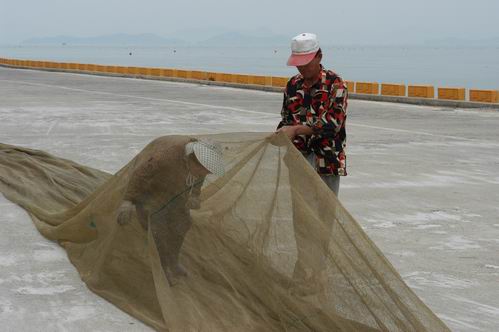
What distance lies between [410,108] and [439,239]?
1548cm

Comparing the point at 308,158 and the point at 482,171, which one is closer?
the point at 308,158

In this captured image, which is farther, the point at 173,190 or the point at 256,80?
the point at 256,80

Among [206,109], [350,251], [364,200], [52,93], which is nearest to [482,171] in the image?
[364,200]

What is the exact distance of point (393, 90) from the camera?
2538 centimetres

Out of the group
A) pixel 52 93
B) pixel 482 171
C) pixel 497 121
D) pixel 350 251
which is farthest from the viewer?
pixel 52 93

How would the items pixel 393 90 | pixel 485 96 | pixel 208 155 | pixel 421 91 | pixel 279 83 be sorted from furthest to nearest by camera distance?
pixel 279 83 → pixel 393 90 → pixel 421 91 → pixel 485 96 → pixel 208 155

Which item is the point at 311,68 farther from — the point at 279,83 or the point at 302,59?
the point at 279,83

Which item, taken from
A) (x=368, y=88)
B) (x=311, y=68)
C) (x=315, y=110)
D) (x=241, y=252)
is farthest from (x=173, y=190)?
(x=368, y=88)

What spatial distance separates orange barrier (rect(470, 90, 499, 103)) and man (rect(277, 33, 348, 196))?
18601 mm

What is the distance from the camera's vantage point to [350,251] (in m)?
4.64

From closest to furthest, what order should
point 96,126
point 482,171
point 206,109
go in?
point 482,171, point 96,126, point 206,109

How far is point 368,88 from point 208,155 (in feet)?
69.4

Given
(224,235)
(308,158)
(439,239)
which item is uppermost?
(308,158)

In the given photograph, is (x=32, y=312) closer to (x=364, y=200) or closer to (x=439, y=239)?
(x=439, y=239)
